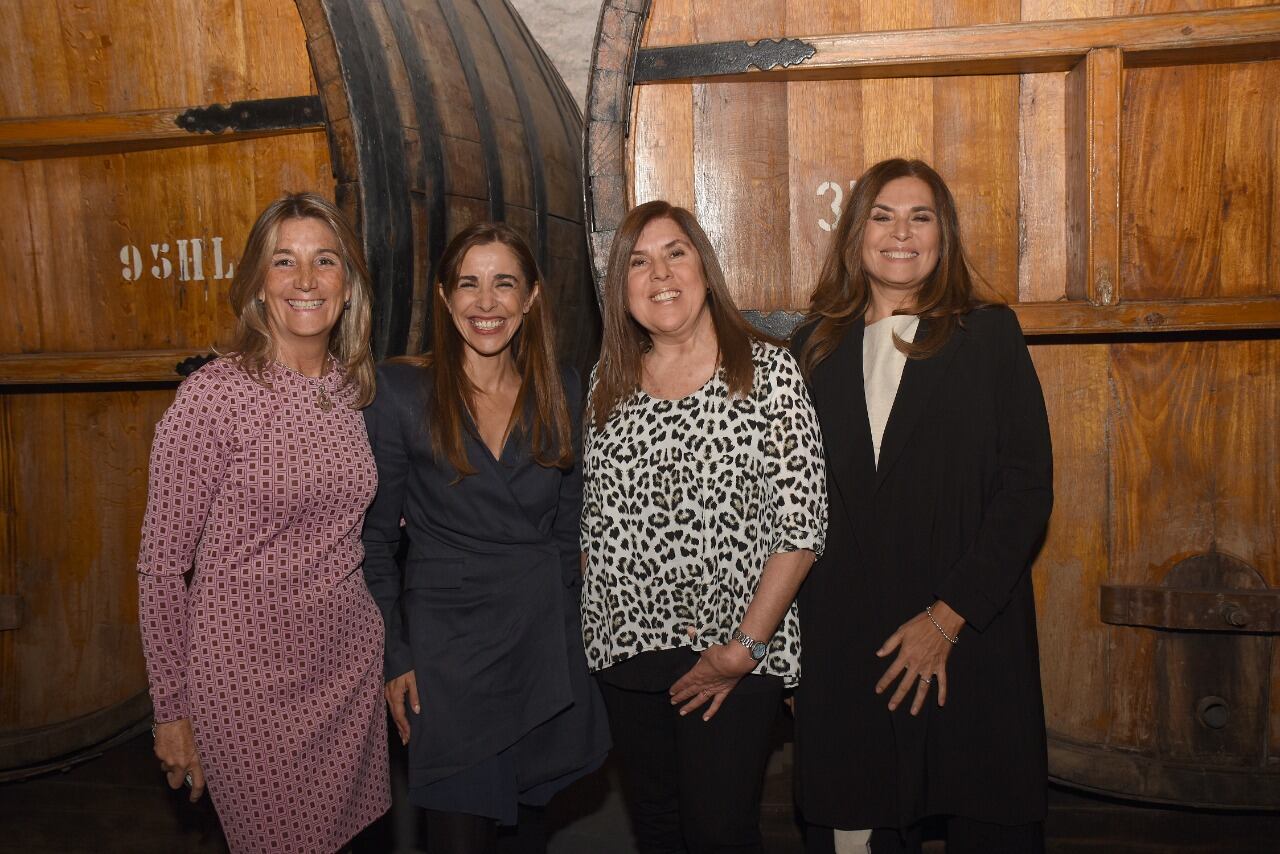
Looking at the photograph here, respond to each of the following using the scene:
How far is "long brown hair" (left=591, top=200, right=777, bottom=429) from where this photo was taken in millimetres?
1937

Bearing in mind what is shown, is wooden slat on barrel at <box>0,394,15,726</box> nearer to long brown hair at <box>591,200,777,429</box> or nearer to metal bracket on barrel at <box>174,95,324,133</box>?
metal bracket on barrel at <box>174,95,324,133</box>

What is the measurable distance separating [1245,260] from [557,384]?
1.44m

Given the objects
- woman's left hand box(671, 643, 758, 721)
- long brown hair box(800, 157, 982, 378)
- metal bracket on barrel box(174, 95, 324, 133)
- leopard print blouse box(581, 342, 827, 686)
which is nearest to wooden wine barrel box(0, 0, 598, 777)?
metal bracket on barrel box(174, 95, 324, 133)

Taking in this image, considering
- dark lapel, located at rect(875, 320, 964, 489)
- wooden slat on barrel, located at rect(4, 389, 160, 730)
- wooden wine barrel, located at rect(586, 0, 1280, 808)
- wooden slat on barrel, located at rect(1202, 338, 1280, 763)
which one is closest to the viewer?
dark lapel, located at rect(875, 320, 964, 489)

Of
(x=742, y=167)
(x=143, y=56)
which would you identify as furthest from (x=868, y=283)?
(x=143, y=56)

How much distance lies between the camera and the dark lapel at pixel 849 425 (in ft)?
6.28

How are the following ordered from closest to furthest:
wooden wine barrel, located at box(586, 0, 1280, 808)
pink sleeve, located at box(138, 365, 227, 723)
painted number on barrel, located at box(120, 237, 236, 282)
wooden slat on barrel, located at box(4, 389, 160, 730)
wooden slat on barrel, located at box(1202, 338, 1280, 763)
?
pink sleeve, located at box(138, 365, 227, 723)
wooden wine barrel, located at box(586, 0, 1280, 808)
wooden slat on barrel, located at box(1202, 338, 1280, 763)
painted number on barrel, located at box(120, 237, 236, 282)
wooden slat on barrel, located at box(4, 389, 160, 730)

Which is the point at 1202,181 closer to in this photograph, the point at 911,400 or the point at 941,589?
the point at 911,400

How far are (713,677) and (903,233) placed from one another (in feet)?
2.96

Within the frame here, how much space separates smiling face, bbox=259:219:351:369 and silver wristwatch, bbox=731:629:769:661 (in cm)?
96

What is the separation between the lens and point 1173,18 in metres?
1.95

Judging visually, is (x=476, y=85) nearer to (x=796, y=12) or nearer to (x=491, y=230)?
(x=491, y=230)

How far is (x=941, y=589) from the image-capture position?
1851mm

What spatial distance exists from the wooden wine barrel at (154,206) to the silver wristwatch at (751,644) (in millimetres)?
958
